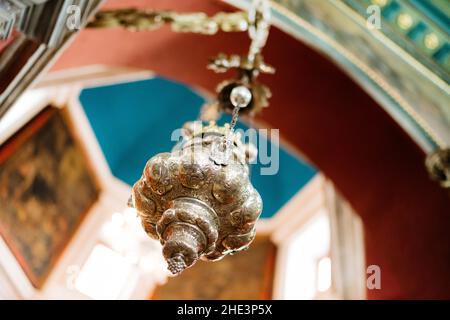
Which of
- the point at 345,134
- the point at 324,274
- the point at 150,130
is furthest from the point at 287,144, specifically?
the point at 150,130

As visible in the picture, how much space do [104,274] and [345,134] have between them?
3.99 meters

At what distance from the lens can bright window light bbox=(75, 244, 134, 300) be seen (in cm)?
629

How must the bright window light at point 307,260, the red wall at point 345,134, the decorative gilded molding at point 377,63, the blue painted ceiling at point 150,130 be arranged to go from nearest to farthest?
the decorative gilded molding at point 377,63 → the red wall at point 345,134 → the bright window light at point 307,260 → the blue painted ceiling at point 150,130

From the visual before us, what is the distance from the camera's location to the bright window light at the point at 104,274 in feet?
20.6

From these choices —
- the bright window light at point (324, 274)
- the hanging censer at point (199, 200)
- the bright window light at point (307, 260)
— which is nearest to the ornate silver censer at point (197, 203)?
the hanging censer at point (199, 200)

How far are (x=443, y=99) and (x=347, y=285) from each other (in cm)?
215

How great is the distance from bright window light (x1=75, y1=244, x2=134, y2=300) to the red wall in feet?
10.5

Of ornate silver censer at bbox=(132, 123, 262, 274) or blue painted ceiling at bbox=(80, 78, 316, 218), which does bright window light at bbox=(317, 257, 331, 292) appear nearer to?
blue painted ceiling at bbox=(80, 78, 316, 218)

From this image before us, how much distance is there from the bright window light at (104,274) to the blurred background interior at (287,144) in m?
0.02

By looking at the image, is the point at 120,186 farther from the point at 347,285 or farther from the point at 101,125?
the point at 347,285

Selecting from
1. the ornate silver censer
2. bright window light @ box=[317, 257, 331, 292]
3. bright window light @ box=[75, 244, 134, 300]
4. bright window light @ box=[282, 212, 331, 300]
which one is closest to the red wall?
bright window light @ box=[317, 257, 331, 292]

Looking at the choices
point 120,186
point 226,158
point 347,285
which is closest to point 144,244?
point 120,186

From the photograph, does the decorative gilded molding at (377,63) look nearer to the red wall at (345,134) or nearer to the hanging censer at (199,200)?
the red wall at (345,134)

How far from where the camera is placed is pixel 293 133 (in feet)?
14.8
